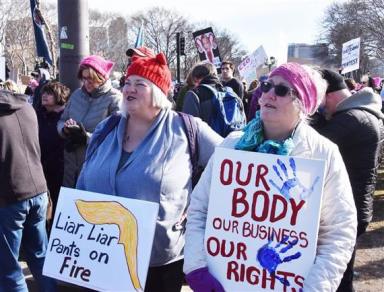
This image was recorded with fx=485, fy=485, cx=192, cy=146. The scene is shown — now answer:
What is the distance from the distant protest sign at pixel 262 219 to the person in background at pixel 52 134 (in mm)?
2861

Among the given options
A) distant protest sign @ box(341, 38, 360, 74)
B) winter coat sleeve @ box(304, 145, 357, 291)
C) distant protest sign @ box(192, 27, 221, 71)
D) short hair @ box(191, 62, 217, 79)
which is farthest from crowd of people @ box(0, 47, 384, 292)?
distant protest sign @ box(341, 38, 360, 74)

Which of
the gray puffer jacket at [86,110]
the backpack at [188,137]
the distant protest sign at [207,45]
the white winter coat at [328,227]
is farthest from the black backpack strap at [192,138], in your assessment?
the distant protest sign at [207,45]

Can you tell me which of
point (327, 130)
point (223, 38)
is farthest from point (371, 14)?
point (327, 130)

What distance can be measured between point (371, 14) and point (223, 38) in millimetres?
20324

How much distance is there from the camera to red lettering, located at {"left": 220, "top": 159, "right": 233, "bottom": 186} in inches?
80.0

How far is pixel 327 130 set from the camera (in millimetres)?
3168

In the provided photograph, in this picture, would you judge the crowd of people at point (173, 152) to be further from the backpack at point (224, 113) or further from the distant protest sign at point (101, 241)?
the distant protest sign at point (101, 241)

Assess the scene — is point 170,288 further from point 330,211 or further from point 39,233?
point 39,233

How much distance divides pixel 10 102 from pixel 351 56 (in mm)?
10167

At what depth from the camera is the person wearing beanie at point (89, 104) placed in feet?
12.9

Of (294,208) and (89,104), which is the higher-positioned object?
(89,104)

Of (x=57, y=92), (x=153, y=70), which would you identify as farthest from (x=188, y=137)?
(x=57, y=92)

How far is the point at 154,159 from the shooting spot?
2.50 m

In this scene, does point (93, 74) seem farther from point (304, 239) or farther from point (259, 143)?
point (304, 239)
